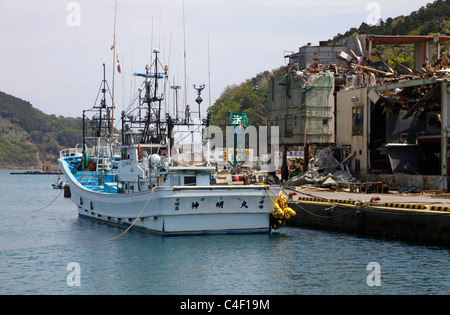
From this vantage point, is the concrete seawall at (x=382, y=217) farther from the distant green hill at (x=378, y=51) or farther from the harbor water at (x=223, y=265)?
the distant green hill at (x=378, y=51)

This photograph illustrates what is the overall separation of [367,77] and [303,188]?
11.6 metres

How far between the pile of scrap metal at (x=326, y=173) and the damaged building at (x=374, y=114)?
26.7 inches

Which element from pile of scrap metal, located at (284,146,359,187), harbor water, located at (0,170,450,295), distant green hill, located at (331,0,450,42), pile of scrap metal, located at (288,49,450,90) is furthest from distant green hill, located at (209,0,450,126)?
harbor water, located at (0,170,450,295)

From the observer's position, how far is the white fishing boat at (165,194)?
26.5 meters

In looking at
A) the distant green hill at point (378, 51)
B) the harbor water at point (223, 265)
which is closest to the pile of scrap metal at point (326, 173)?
the harbor water at point (223, 265)

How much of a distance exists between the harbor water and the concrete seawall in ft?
1.72

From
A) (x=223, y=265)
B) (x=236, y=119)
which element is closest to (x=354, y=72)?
(x=236, y=119)

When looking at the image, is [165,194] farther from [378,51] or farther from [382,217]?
[378,51]

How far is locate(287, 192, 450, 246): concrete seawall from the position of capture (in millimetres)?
24500

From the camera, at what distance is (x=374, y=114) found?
4134cm

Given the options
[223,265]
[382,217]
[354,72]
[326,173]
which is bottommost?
[223,265]

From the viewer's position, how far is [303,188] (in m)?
40.3

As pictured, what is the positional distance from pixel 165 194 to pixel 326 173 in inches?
773
